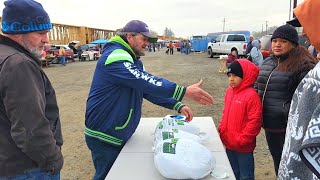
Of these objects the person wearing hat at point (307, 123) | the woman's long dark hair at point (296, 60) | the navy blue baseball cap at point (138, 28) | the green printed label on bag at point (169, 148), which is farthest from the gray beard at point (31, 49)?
the woman's long dark hair at point (296, 60)

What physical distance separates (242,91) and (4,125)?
6.97ft

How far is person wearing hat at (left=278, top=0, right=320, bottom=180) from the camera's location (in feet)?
3.33

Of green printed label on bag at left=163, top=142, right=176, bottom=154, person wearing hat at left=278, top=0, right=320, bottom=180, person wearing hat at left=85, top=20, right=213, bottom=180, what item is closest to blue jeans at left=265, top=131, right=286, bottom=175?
person wearing hat at left=85, top=20, right=213, bottom=180

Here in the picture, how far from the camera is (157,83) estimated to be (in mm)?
2428

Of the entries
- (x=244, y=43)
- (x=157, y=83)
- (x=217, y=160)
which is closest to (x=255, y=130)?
(x=217, y=160)

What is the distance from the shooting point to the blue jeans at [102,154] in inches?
105

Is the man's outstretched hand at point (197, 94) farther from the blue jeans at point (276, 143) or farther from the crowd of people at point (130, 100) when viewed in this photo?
the blue jeans at point (276, 143)

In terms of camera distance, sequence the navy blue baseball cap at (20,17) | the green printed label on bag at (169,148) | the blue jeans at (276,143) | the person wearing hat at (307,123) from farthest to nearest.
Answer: the blue jeans at (276,143) → the green printed label on bag at (169,148) → the navy blue baseball cap at (20,17) → the person wearing hat at (307,123)

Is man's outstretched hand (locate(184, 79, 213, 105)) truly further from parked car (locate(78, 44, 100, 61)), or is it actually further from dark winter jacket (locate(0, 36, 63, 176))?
parked car (locate(78, 44, 100, 61))

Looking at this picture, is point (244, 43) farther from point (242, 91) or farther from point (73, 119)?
point (242, 91)

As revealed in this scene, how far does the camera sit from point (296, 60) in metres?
2.82

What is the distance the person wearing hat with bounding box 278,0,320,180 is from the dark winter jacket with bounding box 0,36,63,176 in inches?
52.6

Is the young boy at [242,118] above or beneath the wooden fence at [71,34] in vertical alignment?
beneath

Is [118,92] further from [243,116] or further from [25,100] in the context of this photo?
[243,116]
